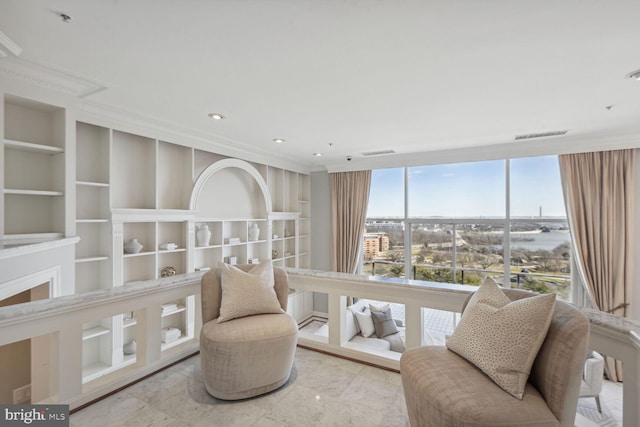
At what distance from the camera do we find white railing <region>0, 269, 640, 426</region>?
1390mm

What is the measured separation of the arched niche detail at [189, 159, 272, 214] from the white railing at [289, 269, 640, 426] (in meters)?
1.80

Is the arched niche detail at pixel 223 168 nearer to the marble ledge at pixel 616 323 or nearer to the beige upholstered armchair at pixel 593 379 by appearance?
the marble ledge at pixel 616 323

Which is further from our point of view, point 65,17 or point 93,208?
point 93,208

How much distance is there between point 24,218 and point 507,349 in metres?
3.47

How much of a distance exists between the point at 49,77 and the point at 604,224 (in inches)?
235

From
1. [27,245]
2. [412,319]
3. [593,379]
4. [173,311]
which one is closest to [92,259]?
[27,245]

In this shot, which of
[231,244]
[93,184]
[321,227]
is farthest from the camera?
[321,227]

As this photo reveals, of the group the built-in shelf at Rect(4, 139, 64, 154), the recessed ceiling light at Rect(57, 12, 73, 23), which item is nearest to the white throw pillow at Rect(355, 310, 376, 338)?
the built-in shelf at Rect(4, 139, 64, 154)

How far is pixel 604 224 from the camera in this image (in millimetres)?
3645

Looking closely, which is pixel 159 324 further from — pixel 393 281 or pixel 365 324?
pixel 365 324

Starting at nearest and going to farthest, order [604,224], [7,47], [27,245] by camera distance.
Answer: [7,47], [27,245], [604,224]

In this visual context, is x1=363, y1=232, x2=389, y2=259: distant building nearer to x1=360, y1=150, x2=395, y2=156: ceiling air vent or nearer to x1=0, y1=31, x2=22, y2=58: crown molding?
x1=360, y1=150, x2=395, y2=156: ceiling air vent

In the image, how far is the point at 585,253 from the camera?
375 centimetres

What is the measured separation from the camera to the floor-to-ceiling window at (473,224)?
406 centimetres
